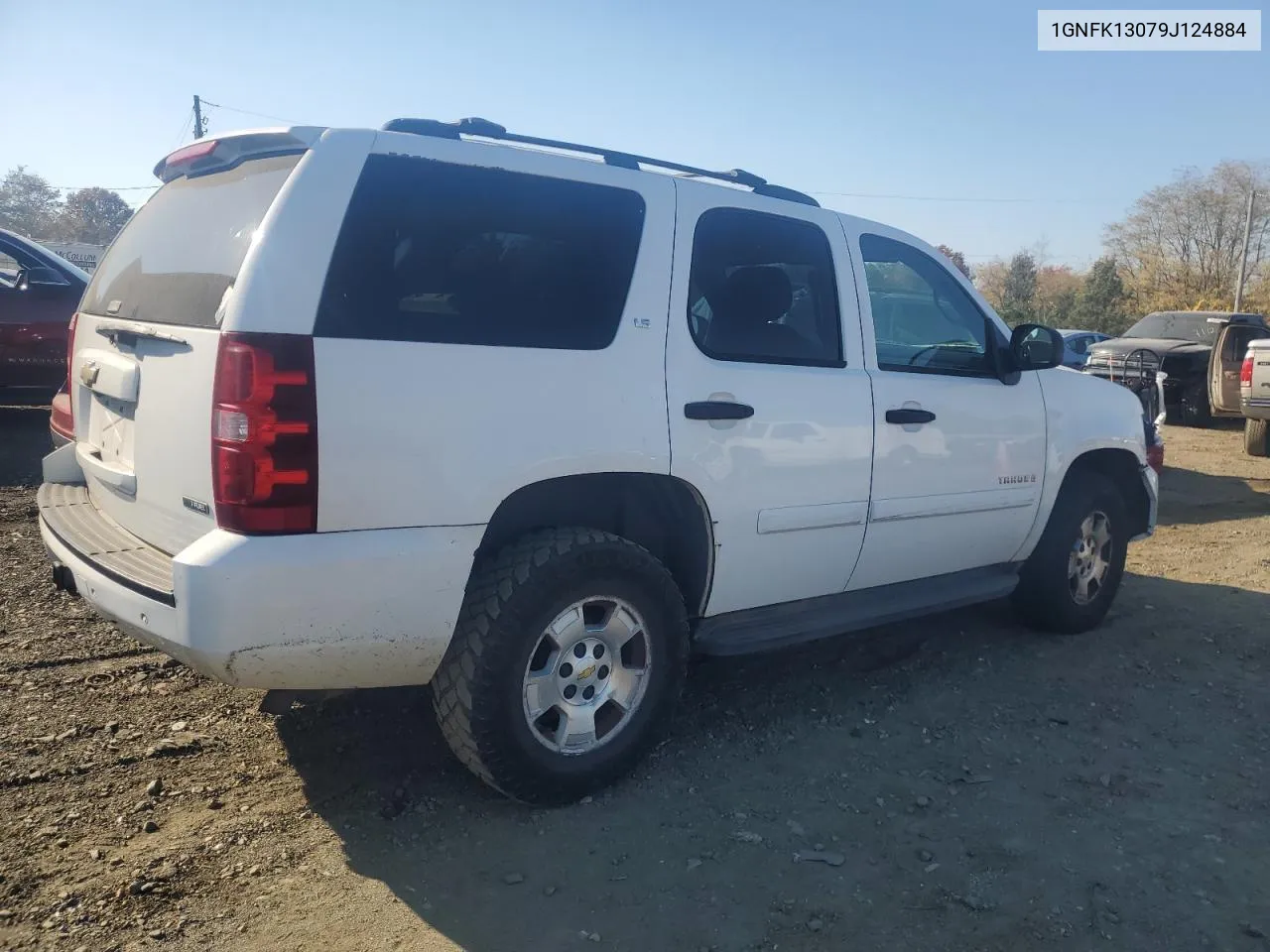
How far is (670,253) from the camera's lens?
3.46 metres

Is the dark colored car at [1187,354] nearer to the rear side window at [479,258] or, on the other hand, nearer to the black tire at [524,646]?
the rear side window at [479,258]

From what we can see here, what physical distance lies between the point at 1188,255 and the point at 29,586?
53.3 meters

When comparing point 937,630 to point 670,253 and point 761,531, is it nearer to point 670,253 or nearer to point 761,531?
point 761,531

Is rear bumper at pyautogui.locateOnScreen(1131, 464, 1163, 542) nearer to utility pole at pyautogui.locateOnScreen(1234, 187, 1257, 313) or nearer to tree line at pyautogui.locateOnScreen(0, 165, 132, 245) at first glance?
utility pole at pyautogui.locateOnScreen(1234, 187, 1257, 313)

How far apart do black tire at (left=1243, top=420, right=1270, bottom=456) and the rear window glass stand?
12498 millimetres

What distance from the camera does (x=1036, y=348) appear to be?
14.8 feet

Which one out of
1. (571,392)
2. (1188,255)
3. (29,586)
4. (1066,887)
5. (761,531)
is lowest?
(1066,887)

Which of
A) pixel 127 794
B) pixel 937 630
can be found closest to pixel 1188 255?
pixel 937 630

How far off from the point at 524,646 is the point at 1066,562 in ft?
10.7

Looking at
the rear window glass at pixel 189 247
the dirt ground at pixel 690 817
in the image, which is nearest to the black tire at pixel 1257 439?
the dirt ground at pixel 690 817

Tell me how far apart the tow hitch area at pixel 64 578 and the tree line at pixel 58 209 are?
5540 cm

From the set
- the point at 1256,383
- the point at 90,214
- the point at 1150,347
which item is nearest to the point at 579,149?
the point at 1256,383

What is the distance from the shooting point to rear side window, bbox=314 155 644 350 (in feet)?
9.12

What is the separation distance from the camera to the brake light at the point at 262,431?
2576mm
